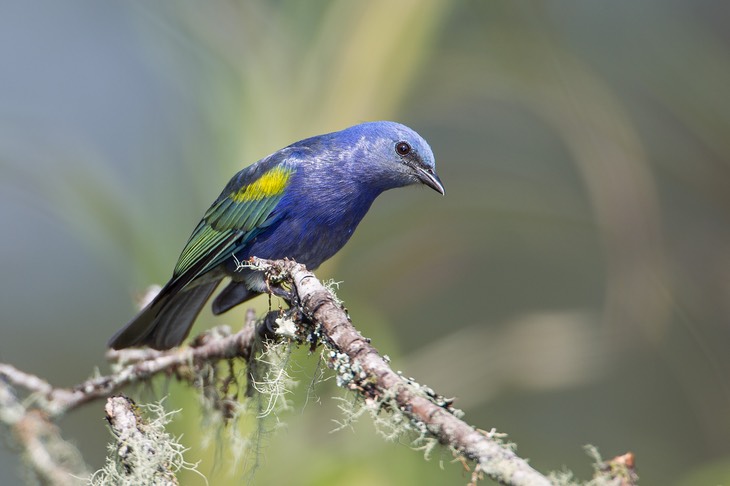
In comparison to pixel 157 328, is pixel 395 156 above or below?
above

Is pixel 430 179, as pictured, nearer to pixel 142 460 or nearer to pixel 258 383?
pixel 258 383

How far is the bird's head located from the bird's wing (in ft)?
1.34

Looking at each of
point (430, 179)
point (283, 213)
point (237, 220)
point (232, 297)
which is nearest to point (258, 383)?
A: point (232, 297)

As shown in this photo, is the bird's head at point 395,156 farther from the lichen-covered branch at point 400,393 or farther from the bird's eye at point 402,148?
the lichen-covered branch at point 400,393

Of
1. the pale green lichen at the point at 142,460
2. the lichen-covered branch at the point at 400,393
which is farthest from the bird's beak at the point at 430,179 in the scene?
the pale green lichen at the point at 142,460

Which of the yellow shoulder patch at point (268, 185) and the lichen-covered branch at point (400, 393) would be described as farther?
the yellow shoulder patch at point (268, 185)

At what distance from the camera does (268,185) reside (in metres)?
4.29

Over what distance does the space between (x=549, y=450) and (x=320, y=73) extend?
310 cm

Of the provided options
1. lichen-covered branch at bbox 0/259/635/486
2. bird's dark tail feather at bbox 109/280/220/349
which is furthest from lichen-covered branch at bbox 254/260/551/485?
bird's dark tail feather at bbox 109/280/220/349

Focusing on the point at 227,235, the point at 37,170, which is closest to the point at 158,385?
the point at 227,235

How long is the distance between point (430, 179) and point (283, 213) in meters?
0.78

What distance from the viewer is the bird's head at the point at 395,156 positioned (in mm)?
4367

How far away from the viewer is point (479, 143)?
7828 millimetres

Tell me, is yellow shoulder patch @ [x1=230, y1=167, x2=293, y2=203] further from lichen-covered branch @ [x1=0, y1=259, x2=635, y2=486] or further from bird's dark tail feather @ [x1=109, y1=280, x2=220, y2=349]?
lichen-covered branch @ [x1=0, y1=259, x2=635, y2=486]
